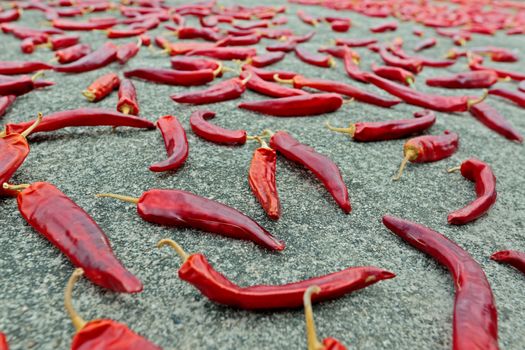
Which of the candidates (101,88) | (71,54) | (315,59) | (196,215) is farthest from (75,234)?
(315,59)

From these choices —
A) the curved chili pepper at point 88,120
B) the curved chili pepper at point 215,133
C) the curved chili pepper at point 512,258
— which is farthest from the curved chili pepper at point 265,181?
the curved chili pepper at point 512,258

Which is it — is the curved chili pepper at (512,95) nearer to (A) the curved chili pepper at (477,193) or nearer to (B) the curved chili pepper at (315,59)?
(B) the curved chili pepper at (315,59)

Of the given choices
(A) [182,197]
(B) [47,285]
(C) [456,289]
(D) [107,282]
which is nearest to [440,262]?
(C) [456,289]

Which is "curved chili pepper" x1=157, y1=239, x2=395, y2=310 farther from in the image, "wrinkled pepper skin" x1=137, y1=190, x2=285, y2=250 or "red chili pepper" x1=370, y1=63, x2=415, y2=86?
"red chili pepper" x1=370, y1=63, x2=415, y2=86

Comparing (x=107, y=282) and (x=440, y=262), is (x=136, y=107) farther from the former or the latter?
(x=440, y=262)

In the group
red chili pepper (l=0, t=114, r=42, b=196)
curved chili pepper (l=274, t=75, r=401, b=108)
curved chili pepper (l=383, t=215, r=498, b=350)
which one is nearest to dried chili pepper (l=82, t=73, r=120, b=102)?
red chili pepper (l=0, t=114, r=42, b=196)

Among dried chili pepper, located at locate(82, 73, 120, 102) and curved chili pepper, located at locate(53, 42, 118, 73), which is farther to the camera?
curved chili pepper, located at locate(53, 42, 118, 73)

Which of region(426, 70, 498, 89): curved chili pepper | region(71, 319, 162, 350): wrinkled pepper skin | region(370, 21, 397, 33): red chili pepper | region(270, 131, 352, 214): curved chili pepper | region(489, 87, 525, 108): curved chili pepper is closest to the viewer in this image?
region(71, 319, 162, 350): wrinkled pepper skin
